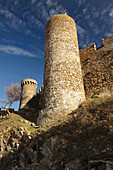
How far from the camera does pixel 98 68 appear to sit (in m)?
10.8

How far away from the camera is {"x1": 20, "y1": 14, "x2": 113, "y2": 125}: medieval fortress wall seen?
349 inches

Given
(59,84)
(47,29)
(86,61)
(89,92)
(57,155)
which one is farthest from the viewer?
(47,29)

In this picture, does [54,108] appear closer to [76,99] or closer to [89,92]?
[76,99]

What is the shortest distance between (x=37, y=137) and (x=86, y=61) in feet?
26.4

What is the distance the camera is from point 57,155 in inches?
205

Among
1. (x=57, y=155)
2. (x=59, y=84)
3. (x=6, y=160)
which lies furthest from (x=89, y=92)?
(x=6, y=160)

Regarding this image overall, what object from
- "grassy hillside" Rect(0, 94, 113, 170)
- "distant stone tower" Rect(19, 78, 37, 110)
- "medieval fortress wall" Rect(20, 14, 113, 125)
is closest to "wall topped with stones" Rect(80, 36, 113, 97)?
"medieval fortress wall" Rect(20, 14, 113, 125)

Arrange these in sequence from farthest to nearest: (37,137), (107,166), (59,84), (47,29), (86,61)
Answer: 1. (47,29)
2. (86,61)
3. (59,84)
4. (37,137)
5. (107,166)

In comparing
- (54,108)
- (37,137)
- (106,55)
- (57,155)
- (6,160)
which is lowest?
(6,160)

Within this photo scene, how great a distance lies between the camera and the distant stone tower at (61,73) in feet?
28.6

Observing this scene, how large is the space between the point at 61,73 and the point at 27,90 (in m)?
16.7

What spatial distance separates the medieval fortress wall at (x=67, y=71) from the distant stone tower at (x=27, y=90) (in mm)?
13777

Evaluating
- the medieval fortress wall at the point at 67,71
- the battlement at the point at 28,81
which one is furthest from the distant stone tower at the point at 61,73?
the battlement at the point at 28,81

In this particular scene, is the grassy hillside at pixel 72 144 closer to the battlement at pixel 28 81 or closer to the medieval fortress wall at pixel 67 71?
the medieval fortress wall at pixel 67 71
